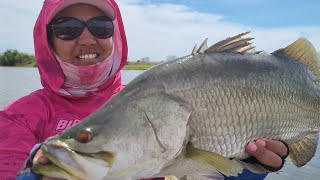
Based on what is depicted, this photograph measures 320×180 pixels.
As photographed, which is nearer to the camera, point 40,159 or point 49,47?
point 40,159

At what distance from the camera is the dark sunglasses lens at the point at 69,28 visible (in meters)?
3.52

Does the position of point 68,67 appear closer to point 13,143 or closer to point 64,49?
point 64,49

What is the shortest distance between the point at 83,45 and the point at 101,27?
Result: 8.1 inches

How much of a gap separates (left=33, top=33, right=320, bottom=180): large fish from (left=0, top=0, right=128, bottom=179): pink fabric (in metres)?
1.00

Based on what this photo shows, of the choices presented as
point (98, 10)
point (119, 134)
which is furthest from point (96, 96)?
point (119, 134)

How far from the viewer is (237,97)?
8.85 ft

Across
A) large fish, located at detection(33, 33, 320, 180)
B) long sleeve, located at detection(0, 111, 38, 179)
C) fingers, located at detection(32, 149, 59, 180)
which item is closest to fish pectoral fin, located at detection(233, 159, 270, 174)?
large fish, located at detection(33, 33, 320, 180)

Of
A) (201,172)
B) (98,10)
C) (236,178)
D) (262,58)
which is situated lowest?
(236,178)

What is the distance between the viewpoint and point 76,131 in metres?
2.20

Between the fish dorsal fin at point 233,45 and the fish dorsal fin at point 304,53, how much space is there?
0.48 m

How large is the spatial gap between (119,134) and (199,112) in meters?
0.51

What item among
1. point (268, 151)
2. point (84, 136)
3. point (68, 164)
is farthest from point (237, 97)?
point (68, 164)

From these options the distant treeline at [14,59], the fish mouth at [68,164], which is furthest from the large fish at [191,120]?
the distant treeline at [14,59]

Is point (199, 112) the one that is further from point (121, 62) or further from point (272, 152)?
point (121, 62)
